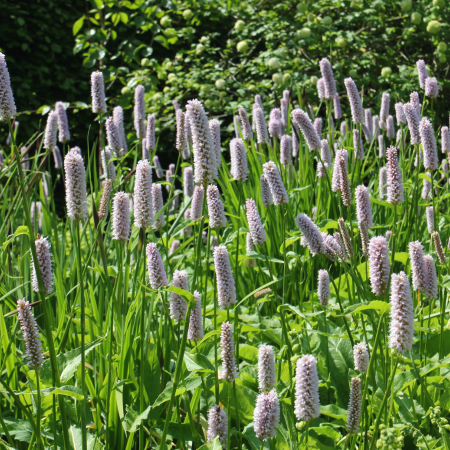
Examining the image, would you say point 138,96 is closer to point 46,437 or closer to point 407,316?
point 46,437

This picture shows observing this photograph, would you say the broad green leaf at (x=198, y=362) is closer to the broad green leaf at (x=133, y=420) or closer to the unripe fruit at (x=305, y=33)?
the broad green leaf at (x=133, y=420)

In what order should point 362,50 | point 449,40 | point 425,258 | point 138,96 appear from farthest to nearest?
point 362,50 → point 449,40 → point 138,96 → point 425,258

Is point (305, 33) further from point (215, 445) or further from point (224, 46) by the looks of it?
point (215, 445)

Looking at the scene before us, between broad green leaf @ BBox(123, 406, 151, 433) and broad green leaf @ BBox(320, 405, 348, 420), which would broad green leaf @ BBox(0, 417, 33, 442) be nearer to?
broad green leaf @ BBox(123, 406, 151, 433)

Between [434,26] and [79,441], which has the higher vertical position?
[434,26]

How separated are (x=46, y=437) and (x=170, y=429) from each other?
1.47 ft

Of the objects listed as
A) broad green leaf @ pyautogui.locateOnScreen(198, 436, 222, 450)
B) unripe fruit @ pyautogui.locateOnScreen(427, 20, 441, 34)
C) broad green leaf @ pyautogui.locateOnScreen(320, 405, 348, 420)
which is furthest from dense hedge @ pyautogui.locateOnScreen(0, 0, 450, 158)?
broad green leaf @ pyautogui.locateOnScreen(198, 436, 222, 450)

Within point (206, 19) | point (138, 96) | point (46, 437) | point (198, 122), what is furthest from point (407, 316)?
point (206, 19)

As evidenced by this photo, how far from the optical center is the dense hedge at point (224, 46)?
20.7 feet

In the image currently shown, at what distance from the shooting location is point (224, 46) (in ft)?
30.1

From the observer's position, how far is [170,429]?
5.68 ft

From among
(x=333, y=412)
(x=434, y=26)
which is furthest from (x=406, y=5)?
(x=333, y=412)

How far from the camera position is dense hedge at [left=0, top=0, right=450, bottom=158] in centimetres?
632

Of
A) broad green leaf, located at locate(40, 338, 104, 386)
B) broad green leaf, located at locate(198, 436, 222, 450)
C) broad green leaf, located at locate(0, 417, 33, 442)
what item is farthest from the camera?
broad green leaf, located at locate(0, 417, 33, 442)
